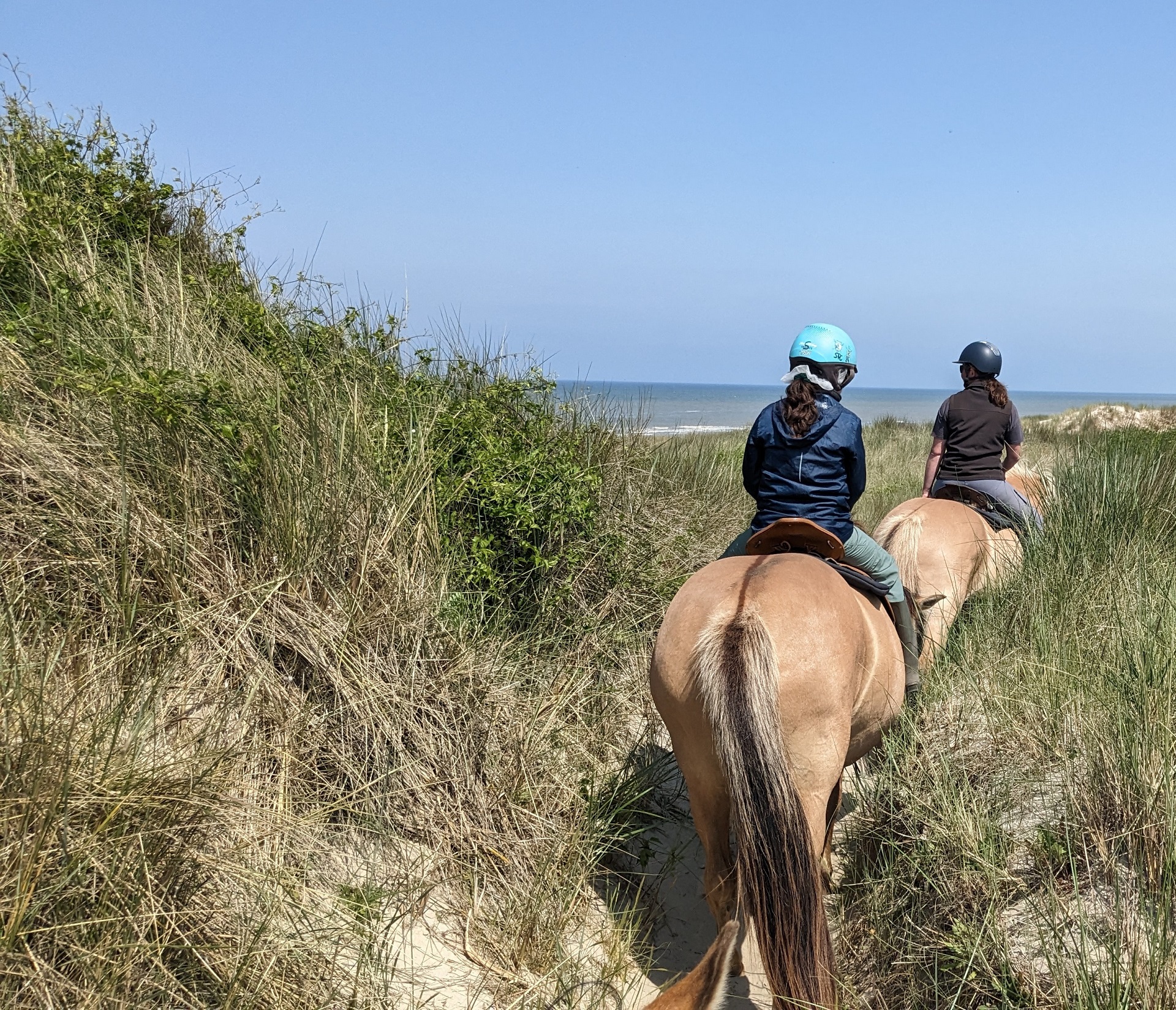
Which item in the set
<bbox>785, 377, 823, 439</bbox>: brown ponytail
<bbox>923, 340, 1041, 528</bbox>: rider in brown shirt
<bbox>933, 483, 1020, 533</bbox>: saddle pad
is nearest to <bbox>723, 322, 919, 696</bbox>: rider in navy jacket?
<bbox>785, 377, 823, 439</bbox>: brown ponytail

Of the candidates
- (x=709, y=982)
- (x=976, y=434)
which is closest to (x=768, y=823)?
(x=709, y=982)

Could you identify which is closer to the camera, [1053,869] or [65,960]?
[65,960]

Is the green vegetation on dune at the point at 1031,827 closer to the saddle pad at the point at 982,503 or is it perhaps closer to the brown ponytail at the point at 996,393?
the saddle pad at the point at 982,503

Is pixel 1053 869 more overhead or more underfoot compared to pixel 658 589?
more underfoot

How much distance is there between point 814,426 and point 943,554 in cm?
230

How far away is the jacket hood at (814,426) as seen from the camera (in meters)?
3.93

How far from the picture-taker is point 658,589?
20.4 feet

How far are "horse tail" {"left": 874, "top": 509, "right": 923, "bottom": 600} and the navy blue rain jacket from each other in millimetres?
1643

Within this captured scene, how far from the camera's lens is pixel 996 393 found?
6695 millimetres

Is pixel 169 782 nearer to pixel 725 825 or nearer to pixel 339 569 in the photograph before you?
pixel 339 569

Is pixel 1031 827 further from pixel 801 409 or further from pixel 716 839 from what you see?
pixel 801 409

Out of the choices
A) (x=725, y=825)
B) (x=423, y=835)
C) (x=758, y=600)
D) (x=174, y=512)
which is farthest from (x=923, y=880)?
(x=174, y=512)

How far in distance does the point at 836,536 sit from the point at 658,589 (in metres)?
2.46

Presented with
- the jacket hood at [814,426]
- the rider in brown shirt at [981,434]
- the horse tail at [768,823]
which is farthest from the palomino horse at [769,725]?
the rider in brown shirt at [981,434]
